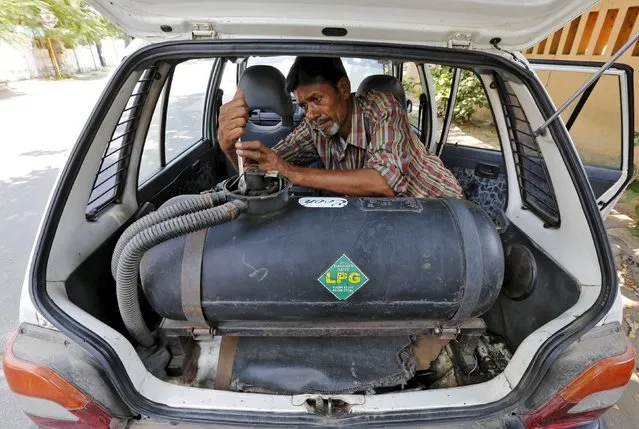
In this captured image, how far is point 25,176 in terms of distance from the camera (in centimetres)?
499

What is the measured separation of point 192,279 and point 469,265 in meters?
0.91

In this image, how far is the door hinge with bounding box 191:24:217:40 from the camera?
3.75 feet

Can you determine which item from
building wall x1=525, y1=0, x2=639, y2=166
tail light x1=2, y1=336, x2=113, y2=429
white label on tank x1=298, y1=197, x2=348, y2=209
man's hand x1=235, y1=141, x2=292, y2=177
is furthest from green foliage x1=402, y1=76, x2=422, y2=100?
tail light x1=2, y1=336, x2=113, y2=429

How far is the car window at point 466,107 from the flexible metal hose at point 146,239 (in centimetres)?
605

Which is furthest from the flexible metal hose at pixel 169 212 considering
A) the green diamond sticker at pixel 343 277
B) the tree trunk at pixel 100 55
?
the tree trunk at pixel 100 55

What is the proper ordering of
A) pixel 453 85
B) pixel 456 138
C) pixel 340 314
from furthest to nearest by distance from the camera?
1. pixel 456 138
2. pixel 453 85
3. pixel 340 314

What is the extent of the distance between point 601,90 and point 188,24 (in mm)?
4769

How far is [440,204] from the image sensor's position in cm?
137

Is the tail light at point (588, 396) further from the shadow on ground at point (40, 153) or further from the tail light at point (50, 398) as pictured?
the shadow on ground at point (40, 153)

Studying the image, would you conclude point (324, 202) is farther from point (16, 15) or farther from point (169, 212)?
point (16, 15)

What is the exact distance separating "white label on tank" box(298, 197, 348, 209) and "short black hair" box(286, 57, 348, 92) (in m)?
0.75

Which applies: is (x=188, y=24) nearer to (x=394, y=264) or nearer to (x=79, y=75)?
(x=394, y=264)

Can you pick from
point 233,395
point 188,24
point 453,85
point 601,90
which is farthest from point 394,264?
point 601,90

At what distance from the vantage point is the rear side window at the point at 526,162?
5.39 feet
